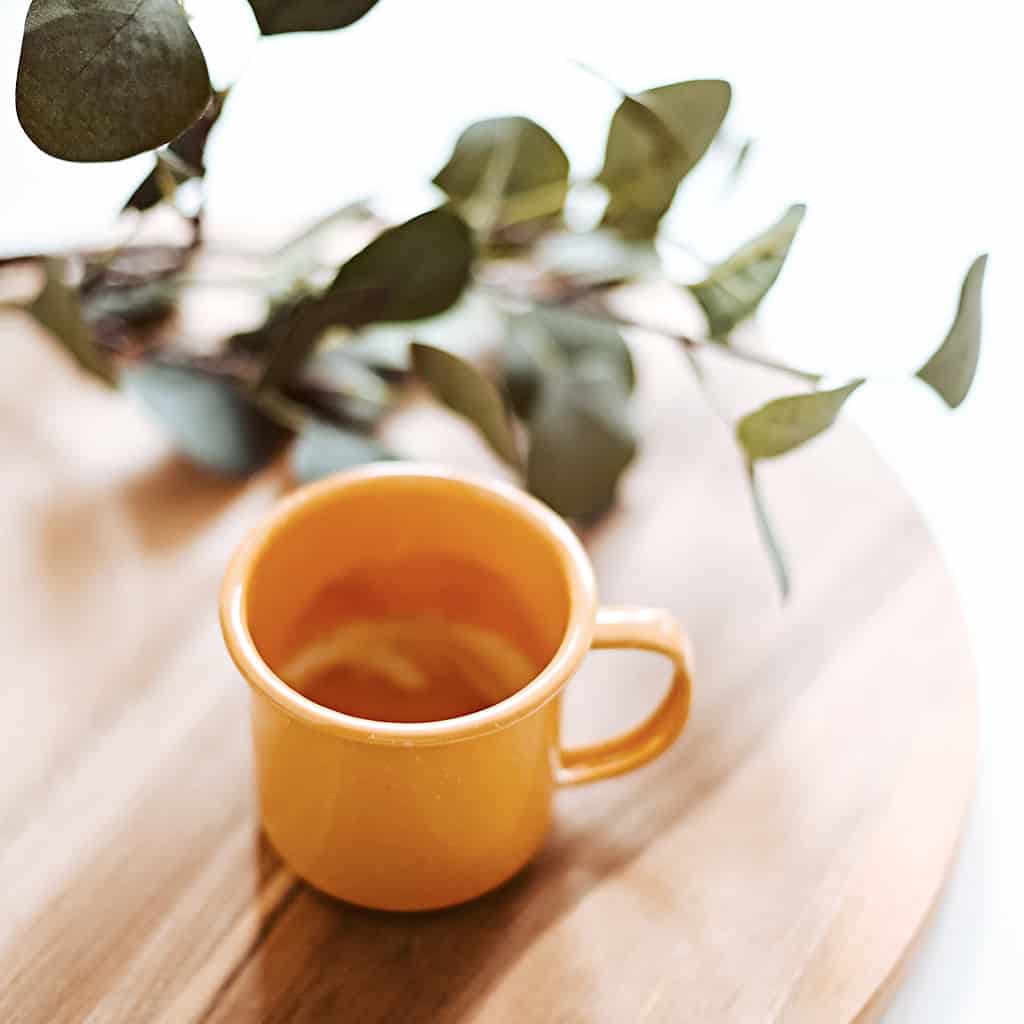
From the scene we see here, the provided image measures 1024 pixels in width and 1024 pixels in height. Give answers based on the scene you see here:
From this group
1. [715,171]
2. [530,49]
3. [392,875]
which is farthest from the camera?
[530,49]

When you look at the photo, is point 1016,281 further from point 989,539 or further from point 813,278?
point 989,539

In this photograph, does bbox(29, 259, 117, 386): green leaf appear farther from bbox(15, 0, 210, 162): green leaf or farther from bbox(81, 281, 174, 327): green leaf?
bbox(15, 0, 210, 162): green leaf

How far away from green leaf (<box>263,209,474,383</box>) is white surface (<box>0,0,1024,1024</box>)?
8.1 inches

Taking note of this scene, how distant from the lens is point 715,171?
66 centimetres

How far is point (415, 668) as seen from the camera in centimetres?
52

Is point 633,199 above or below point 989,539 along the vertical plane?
above

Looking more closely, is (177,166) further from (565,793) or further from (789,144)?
(789,144)

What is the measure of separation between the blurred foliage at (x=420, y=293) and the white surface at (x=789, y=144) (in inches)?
4.7

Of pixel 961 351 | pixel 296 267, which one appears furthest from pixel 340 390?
pixel 961 351

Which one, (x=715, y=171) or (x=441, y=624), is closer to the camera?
(x=441, y=624)

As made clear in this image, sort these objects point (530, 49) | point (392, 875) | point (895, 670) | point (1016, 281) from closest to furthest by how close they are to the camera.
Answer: point (392, 875) < point (895, 670) < point (1016, 281) < point (530, 49)

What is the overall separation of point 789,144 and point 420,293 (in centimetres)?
44

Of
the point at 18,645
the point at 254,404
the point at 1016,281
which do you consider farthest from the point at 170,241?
the point at 1016,281

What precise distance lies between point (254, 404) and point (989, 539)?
0.37 m
